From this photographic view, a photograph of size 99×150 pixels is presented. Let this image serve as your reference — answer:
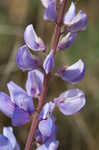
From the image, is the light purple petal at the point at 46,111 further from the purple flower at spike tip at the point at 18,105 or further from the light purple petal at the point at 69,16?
the light purple petal at the point at 69,16

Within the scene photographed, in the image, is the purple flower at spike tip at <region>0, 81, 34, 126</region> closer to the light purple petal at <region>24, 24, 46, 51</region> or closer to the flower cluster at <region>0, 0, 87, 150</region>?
the flower cluster at <region>0, 0, 87, 150</region>

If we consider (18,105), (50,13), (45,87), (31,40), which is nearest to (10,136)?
(18,105)

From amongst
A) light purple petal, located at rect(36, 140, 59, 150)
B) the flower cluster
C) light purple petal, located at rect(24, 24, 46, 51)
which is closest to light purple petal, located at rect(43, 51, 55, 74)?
the flower cluster

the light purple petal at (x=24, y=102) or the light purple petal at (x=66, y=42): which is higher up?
the light purple petal at (x=66, y=42)

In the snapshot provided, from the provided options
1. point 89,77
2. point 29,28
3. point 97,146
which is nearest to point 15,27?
point 89,77

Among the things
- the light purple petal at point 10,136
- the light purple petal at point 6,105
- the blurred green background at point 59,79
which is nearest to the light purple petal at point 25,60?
the light purple petal at point 6,105

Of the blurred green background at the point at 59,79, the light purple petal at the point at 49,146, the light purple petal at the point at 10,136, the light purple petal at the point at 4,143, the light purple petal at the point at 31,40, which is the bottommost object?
the blurred green background at the point at 59,79

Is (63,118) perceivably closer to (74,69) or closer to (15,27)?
(15,27)
